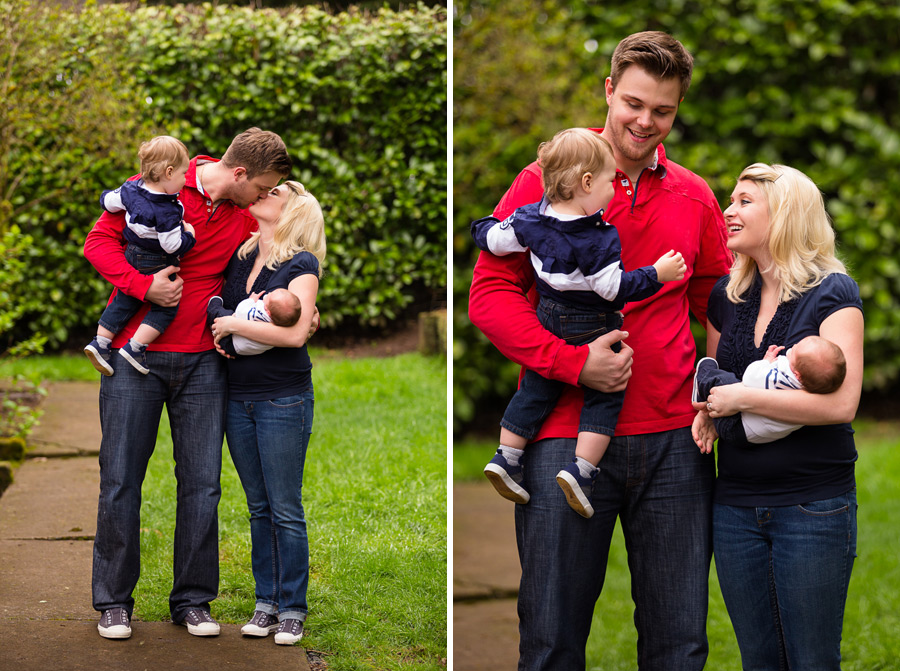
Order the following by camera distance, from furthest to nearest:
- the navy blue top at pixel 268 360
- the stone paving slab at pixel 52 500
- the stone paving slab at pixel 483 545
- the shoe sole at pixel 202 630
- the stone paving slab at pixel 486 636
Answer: the stone paving slab at pixel 483 545, the stone paving slab at pixel 52 500, the stone paving slab at pixel 486 636, the shoe sole at pixel 202 630, the navy blue top at pixel 268 360

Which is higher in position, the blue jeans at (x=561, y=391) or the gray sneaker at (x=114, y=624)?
the blue jeans at (x=561, y=391)

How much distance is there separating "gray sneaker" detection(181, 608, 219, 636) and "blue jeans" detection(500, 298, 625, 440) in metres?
1.34

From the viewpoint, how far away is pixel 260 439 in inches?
123

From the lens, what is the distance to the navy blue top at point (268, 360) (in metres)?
3.05

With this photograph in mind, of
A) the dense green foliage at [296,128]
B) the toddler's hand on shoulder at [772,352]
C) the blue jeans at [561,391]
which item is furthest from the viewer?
the dense green foliage at [296,128]

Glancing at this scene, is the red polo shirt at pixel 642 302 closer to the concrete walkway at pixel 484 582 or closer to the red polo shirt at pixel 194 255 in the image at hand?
the red polo shirt at pixel 194 255

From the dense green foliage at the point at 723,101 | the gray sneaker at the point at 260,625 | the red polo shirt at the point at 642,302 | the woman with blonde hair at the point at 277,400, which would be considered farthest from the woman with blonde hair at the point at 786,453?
the dense green foliage at the point at 723,101

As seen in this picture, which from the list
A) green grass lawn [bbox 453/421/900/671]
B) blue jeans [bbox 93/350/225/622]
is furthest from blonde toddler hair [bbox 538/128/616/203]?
green grass lawn [bbox 453/421/900/671]

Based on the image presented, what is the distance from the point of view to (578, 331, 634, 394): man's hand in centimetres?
235

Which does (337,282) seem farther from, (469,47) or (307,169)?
(469,47)

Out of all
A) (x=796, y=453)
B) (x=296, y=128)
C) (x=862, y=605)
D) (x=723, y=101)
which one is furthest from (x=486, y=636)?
(x=723, y=101)

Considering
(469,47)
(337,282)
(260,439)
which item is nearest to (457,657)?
(260,439)

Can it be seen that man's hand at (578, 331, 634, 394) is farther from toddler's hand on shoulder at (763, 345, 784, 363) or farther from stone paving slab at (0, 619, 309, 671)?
stone paving slab at (0, 619, 309, 671)

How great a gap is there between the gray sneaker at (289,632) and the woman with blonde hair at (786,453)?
1440 millimetres
